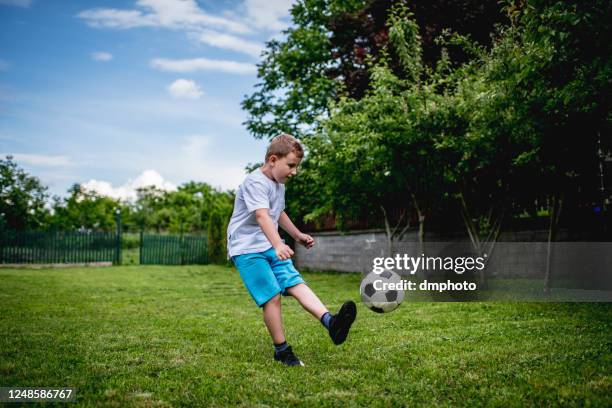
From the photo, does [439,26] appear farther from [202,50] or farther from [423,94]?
[202,50]

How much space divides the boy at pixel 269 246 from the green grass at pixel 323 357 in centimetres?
36

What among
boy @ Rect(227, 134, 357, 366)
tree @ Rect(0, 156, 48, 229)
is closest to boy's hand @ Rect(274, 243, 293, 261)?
boy @ Rect(227, 134, 357, 366)

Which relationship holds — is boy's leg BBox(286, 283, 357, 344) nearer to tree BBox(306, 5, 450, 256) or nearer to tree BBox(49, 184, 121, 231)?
tree BBox(306, 5, 450, 256)

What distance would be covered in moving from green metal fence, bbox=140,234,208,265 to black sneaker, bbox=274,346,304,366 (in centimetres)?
2239

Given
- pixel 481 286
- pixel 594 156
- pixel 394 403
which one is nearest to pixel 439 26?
pixel 594 156

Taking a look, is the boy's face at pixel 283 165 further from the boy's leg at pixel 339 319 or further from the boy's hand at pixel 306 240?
the boy's leg at pixel 339 319

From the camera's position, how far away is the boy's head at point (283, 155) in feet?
13.3

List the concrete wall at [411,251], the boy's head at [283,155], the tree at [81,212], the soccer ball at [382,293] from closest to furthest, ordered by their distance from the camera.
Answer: the boy's head at [283,155] → the soccer ball at [382,293] → the concrete wall at [411,251] → the tree at [81,212]

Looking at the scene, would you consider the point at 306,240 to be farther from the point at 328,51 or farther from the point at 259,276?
the point at 328,51

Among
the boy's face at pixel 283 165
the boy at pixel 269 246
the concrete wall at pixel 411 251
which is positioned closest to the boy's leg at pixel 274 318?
the boy at pixel 269 246

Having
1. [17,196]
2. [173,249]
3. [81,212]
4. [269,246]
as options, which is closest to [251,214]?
[269,246]

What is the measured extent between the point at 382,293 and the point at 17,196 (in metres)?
28.8

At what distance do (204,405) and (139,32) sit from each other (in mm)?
14039

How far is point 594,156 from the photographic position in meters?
8.90
